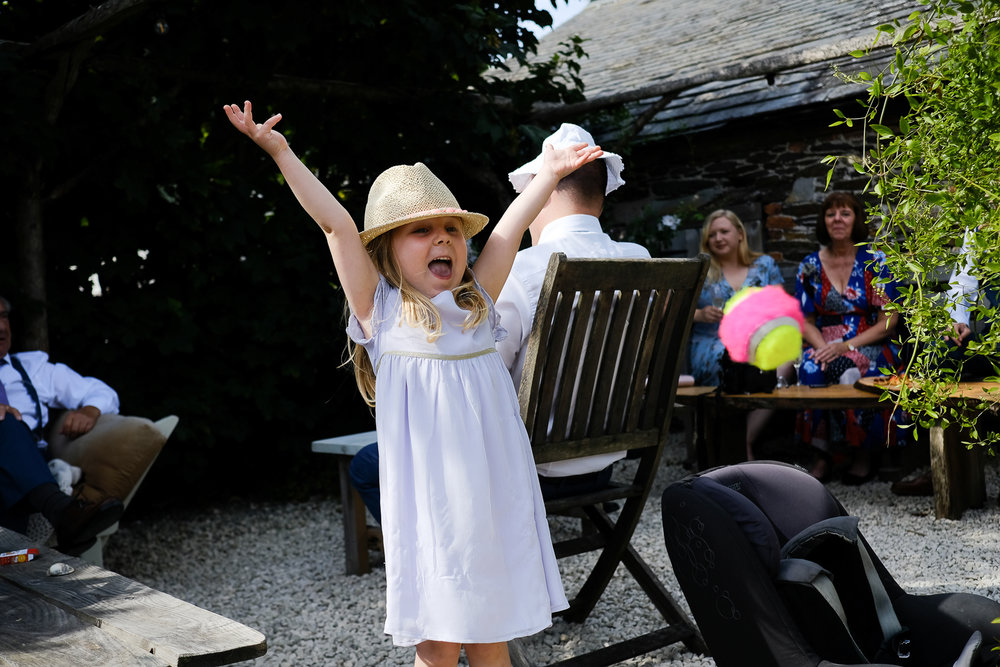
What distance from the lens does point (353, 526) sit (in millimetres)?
4496

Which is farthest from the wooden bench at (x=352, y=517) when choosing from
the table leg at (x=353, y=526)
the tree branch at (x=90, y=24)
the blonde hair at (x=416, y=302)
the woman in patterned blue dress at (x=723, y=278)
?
the woman in patterned blue dress at (x=723, y=278)

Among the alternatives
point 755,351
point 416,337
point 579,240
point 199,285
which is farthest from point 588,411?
point 199,285

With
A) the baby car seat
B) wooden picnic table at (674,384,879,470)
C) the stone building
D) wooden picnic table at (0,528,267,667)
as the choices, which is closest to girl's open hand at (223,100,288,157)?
wooden picnic table at (0,528,267,667)

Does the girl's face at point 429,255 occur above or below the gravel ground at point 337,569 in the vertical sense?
above

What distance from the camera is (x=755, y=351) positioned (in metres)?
5.21

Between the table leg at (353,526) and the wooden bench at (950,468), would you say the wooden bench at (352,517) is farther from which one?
the wooden bench at (950,468)

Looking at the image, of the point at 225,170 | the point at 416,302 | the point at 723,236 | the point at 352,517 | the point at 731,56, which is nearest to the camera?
the point at 416,302

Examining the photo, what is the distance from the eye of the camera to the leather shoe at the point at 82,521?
3971mm

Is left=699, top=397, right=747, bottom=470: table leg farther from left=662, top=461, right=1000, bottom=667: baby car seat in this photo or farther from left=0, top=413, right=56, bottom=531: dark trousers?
left=0, top=413, right=56, bottom=531: dark trousers

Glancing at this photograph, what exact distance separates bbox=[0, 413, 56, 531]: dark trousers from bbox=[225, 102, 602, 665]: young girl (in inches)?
90.8

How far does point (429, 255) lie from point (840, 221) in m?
4.28

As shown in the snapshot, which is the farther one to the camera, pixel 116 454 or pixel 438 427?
pixel 116 454

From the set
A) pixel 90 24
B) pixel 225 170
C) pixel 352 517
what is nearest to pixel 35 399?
pixel 352 517

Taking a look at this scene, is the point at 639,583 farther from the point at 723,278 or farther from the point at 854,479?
the point at 723,278
